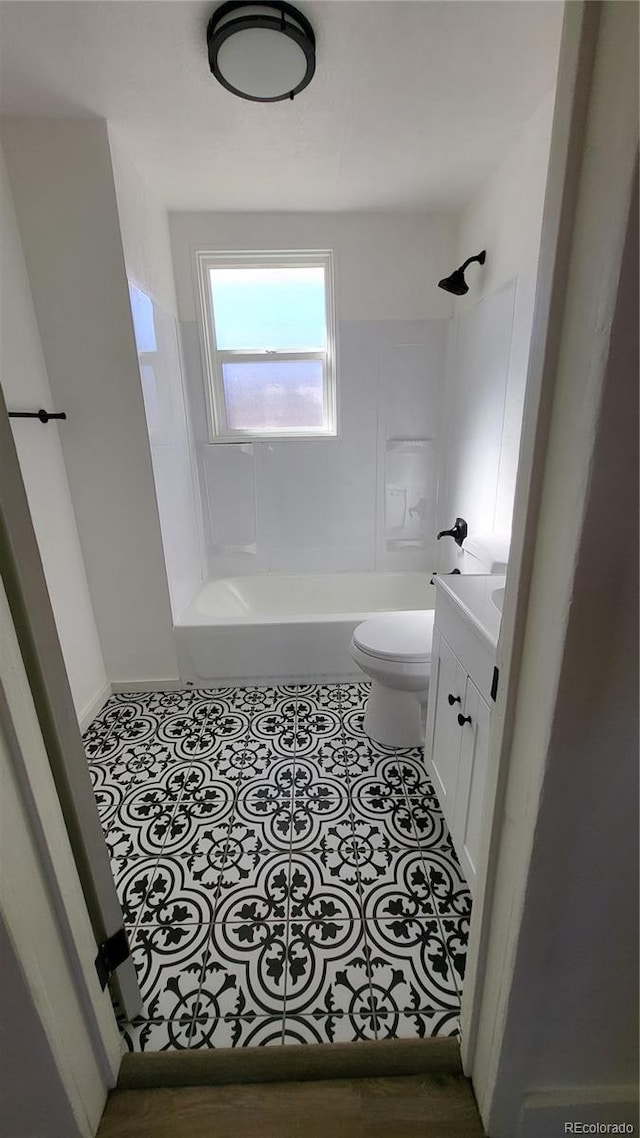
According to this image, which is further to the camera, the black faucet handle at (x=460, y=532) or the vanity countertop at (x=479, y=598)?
the black faucet handle at (x=460, y=532)

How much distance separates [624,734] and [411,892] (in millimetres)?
1025

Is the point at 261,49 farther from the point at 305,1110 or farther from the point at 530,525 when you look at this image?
the point at 305,1110

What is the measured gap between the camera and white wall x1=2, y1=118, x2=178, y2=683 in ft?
5.20

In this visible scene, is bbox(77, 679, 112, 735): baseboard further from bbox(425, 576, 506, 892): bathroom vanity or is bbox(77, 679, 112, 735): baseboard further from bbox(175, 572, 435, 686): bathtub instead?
bbox(425, 576, 506, 892): bathroom vanity

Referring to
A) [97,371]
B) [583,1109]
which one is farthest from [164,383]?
[583,1109]

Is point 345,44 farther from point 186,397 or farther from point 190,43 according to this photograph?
point 186,397

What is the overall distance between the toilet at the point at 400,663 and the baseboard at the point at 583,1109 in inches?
38.2

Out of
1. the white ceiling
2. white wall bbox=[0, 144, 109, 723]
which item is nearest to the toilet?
white wall bbox=[0, 144, 109, 723]

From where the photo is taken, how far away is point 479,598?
4.03 ft

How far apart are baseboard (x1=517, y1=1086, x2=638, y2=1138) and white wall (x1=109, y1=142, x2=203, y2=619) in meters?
1.93

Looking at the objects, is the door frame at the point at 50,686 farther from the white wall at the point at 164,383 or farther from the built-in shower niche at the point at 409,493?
the built-in shower niche at the point at 409,493

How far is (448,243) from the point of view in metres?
2.38

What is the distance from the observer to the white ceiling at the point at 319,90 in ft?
3.83

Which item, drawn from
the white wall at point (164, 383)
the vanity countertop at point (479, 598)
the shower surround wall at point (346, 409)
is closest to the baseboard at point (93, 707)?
the white wall at point (164, 383)
